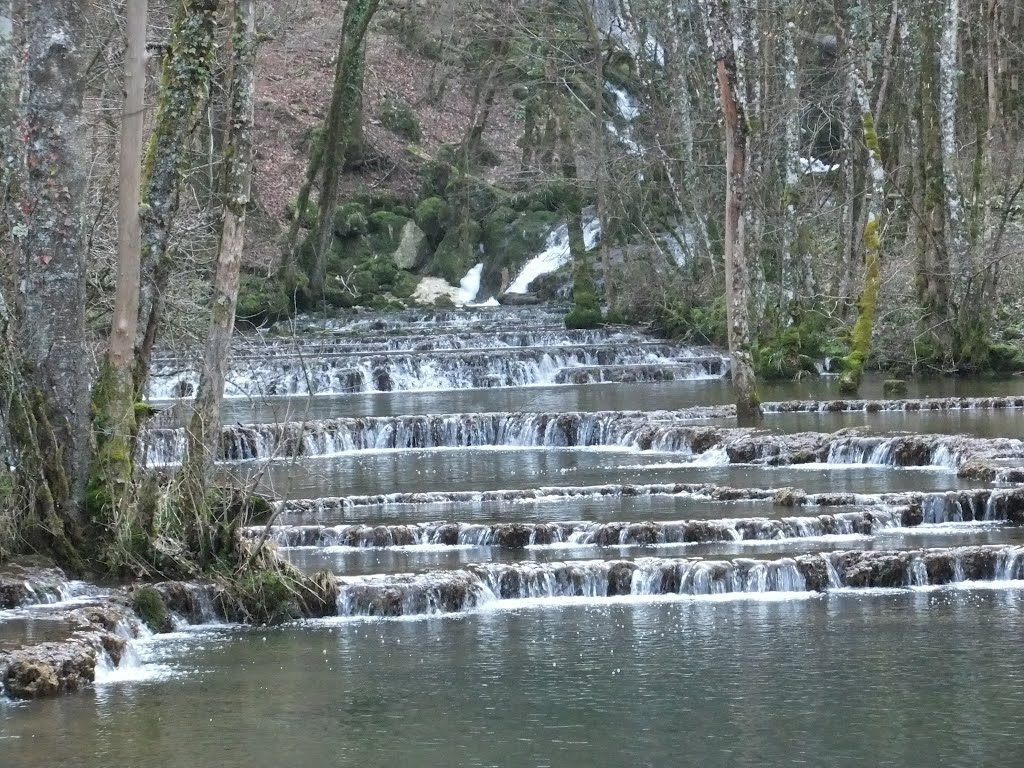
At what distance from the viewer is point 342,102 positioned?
34562mm

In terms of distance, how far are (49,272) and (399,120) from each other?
37.8 metres

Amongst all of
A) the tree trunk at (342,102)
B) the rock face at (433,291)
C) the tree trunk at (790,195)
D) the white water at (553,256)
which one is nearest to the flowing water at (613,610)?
the tree trunk at (790,195)

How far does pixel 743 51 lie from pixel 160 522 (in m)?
17.5

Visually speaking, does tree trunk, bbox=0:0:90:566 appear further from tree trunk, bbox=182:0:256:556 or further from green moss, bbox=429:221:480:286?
green moss, bbox=429:221:480:286

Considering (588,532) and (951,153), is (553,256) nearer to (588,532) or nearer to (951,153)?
(951,153)

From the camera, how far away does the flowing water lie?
863 centimetres

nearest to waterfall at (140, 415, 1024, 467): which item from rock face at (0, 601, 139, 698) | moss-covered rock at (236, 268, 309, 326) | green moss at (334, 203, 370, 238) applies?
rock face at (0, 601, 139, 698)

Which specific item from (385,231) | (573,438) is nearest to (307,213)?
(385,231)

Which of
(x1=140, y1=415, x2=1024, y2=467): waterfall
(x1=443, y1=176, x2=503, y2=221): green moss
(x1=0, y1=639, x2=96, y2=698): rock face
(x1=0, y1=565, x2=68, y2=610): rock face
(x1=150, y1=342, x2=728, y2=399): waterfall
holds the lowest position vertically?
A: (x1=0, y1=639, x2=96, y2=698): rock face

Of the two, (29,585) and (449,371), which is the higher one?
(449,371)

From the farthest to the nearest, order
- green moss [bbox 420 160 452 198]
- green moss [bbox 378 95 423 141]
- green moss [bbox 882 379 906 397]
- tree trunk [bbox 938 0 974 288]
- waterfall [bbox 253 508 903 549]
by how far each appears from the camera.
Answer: green moss [bbox 378 95 423 141], green moss [bbox 420 160 452 198], green moss [bbox 882 379 906 397], tree trunk [bbox 938 0 974 288], waterfall [bbox 253 508 903 549]

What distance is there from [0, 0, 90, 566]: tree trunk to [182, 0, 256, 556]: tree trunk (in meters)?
0.90

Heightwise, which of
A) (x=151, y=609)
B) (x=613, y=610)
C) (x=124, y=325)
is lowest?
(x=613, y=610)

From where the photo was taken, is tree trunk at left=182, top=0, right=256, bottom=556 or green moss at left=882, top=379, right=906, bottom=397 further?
green moss at left=882, top=379, right=906, bottom=397
